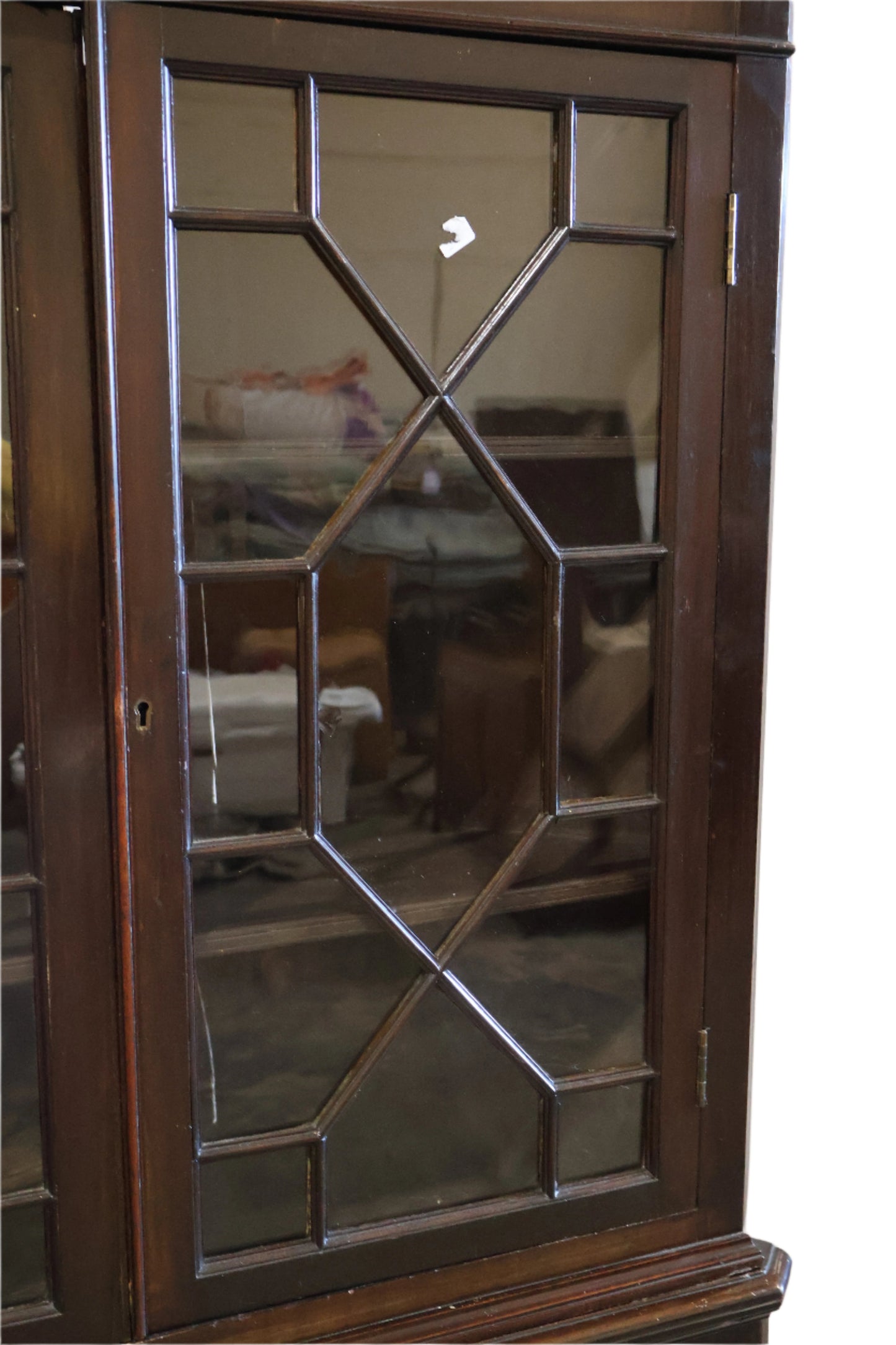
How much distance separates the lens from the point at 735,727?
1359mm

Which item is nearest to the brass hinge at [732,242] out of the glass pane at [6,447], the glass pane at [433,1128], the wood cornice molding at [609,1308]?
the glass pane at [6,447]

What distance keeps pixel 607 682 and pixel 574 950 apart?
1.04ft

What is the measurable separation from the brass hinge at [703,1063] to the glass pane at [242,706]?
583mm

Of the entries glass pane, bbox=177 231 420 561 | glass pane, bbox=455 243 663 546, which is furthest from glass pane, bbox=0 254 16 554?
glass pane, bbox=455 243 663 546

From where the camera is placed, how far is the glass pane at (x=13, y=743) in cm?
112

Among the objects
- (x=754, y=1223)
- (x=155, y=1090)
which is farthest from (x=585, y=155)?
(x=754, y=1223)

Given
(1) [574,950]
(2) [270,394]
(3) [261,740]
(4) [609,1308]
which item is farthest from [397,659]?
(4) [609,1308]

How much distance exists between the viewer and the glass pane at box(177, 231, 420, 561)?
1.13 meters

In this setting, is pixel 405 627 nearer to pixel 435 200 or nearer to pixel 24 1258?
pixel 435 200

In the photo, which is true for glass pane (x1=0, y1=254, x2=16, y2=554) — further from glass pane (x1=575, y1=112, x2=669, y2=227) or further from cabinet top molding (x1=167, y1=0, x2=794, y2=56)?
glass pane (x1=575, y1=112, x2=669, y2=227)

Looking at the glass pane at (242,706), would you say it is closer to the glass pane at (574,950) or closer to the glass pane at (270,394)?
the glass pane at (270,394)

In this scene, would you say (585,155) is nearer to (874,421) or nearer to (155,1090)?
(874,421)

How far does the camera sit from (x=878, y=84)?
4.75ft

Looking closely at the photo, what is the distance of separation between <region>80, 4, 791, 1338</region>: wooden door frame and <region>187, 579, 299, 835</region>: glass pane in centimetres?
9
